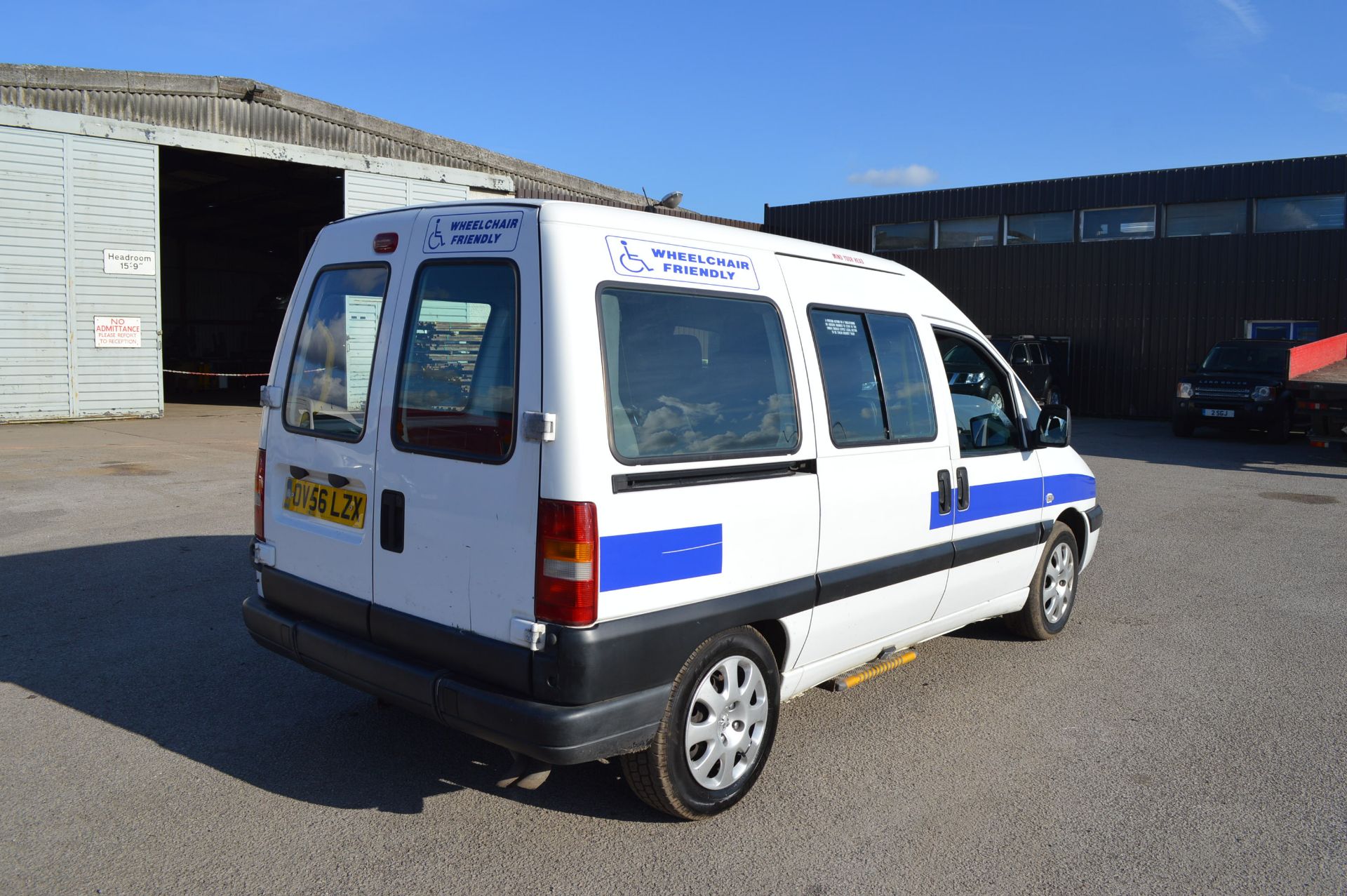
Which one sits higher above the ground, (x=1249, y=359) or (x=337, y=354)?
(x=1249, y=359)

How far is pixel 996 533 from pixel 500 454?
2.87 m

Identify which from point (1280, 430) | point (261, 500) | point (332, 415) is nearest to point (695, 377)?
point (332, 415)

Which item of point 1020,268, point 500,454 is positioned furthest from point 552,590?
point 1020,268

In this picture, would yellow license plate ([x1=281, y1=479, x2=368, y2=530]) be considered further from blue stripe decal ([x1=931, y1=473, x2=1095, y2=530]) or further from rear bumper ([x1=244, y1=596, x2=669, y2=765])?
blue stripe decal ([x1=931, y1=473, x2=1095, y2=530])

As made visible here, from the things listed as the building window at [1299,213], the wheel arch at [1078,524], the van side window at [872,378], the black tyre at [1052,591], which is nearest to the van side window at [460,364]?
the van side window at [872,378]

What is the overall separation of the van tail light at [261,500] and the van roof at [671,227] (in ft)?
3.54

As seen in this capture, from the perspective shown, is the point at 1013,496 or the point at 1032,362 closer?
the point at 1013,496

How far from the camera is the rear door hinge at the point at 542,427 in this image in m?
3.14

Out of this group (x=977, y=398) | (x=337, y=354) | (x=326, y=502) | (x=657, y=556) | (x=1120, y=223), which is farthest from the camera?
(x=1120, y=223)

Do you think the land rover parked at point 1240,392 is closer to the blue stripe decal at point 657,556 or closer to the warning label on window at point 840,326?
the warning label on window at point 840,326

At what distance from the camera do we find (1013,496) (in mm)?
5203

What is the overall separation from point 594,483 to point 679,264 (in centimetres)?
95

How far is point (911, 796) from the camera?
3809 millimetres

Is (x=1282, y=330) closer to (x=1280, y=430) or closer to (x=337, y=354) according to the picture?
(x=1280, y=430)
